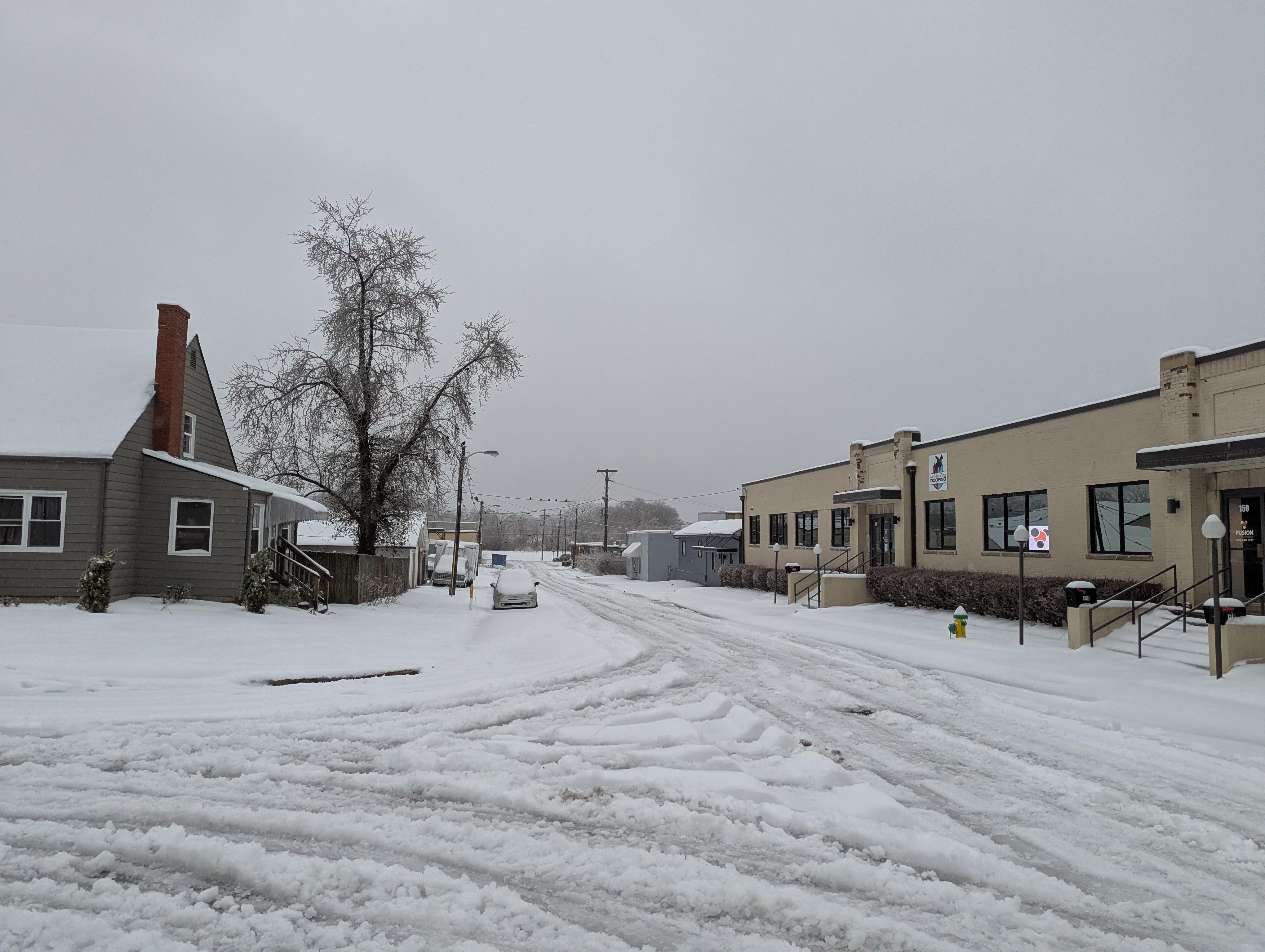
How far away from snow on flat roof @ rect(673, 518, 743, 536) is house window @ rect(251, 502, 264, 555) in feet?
87.4

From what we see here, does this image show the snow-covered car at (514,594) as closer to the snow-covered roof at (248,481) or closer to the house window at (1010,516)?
the snow-covered roof at (248,481)

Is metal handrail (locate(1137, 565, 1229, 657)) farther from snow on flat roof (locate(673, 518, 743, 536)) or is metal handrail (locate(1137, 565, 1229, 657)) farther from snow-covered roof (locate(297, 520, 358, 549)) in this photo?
snow-covered roof (locate(297, 520, 358, 549))

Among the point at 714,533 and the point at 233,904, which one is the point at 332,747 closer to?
the point at 233,904

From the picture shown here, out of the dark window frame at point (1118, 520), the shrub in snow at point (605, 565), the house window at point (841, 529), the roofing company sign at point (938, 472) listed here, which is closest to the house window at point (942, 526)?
the roofing company sign at point (938, 472)

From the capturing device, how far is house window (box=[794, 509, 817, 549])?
31562 millimetres

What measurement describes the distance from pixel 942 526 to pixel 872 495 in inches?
97.7

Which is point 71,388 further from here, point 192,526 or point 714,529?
point 714,529

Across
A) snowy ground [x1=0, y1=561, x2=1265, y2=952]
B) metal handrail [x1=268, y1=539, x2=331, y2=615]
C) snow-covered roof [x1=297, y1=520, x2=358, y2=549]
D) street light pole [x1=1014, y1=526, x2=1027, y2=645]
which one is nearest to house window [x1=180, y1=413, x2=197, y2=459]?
metal handrail [x1=268, y1=539, x2=331, y2=615]

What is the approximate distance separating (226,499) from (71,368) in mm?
5664

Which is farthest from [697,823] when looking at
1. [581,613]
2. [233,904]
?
[581,613]

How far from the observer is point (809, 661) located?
43.8 feet

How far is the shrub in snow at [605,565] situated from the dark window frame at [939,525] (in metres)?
41.0

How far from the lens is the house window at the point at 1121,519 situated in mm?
15695

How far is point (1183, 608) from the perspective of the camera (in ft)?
45.5
